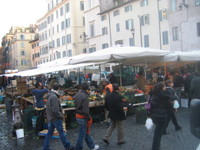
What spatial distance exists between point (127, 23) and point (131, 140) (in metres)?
33.1

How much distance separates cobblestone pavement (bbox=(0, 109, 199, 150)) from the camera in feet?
23.8

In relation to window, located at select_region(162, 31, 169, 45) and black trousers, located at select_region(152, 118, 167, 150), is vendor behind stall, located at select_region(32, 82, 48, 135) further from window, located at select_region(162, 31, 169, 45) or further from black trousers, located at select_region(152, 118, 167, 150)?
window, located at select_region(162, 31, 169, 45)

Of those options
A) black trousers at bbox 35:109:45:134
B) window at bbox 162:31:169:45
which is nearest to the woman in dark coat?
black trousers at bbox 35:109:45:134

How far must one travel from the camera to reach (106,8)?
1766 inches

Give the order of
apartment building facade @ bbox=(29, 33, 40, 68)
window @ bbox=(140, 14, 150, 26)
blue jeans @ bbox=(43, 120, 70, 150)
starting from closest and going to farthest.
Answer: blue jeans @ bbox=(43, 120, 70, 150) < window @ bbox=(140, 14, 150, 26) < apartment building facade @ bbox=(29, 33, 40, 68)

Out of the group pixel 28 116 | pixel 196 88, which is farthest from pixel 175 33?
pixel 28 116

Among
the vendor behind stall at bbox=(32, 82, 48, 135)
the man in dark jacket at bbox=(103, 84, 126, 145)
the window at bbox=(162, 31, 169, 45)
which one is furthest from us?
the window at bbox=(162, 31, 169, 45)

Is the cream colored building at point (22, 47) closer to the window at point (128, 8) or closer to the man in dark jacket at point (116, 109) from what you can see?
the window at point (128, 8)

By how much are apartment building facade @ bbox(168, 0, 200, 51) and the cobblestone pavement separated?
61.7 ft

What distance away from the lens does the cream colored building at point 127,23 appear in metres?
35.0

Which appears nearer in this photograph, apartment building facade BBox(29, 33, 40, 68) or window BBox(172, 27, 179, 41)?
window BBox(172, 27, 179, 41)

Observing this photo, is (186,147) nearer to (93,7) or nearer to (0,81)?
(0,81)

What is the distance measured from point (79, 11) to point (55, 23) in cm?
930

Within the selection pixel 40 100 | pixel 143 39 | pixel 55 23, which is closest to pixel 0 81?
pixel 143 39
